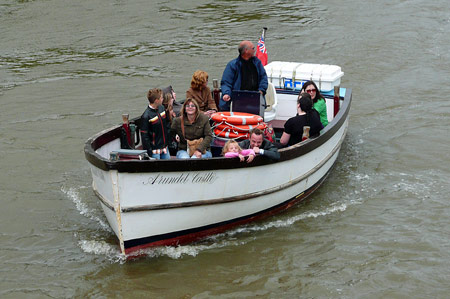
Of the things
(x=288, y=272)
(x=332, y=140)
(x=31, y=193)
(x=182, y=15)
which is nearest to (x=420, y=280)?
(x=288, y=272)

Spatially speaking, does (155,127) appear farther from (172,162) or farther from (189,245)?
(189,245)

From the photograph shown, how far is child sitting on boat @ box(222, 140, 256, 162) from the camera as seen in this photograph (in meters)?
7.80

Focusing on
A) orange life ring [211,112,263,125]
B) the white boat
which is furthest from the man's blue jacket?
the white boat

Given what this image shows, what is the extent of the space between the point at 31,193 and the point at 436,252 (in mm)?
6260

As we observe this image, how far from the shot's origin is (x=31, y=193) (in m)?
10.1

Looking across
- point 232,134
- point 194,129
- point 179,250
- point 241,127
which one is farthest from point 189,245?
point 241,127

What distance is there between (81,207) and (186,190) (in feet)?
8.68

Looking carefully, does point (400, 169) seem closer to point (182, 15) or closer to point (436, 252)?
point (436, 252)

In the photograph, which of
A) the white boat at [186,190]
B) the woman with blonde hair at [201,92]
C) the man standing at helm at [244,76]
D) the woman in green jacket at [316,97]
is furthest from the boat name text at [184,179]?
the woman in green jacket at [316,97]

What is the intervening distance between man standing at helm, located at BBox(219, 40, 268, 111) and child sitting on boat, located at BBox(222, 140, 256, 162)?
2050 mm

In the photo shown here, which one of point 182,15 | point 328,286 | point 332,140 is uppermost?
point 182,15

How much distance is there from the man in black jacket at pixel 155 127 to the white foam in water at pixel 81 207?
136 centimetres

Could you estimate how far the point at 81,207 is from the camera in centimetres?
952

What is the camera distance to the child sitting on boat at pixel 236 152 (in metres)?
7.80
